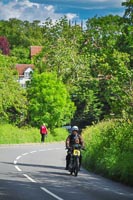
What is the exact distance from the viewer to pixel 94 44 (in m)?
66.4

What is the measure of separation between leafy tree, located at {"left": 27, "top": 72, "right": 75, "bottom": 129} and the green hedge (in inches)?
1254

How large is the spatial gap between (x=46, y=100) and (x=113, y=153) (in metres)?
37.8

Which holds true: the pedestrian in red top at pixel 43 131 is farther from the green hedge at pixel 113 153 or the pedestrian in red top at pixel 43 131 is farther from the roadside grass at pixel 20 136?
the green hedge at pixel 113 153

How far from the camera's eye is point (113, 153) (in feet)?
72.8

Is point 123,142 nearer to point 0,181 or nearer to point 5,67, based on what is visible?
point 0,181

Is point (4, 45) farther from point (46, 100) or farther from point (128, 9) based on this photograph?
point (128, 9)

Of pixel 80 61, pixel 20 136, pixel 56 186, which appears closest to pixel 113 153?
pixel 56 186

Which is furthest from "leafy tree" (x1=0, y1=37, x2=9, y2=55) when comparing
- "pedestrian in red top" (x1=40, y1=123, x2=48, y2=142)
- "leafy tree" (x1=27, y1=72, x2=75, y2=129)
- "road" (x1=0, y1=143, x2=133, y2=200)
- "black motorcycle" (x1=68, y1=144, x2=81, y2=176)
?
"black motorcycle" (x1=68, y1=144, x2=81, y2=176)

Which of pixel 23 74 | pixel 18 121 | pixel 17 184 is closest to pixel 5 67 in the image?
pixel 18 121

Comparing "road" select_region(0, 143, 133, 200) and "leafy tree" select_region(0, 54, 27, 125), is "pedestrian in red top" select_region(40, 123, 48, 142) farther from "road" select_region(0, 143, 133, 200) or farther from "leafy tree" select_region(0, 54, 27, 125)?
"road" select_region(0, 143, 133, 200)

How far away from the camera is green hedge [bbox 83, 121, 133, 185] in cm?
1956

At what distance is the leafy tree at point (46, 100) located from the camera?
59906mm

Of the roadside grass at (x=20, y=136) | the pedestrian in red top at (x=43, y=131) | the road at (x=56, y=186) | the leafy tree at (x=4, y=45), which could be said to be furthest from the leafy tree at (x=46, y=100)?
the leafy tree at (x=4, y=45)

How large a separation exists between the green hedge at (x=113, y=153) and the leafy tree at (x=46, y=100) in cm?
3185
